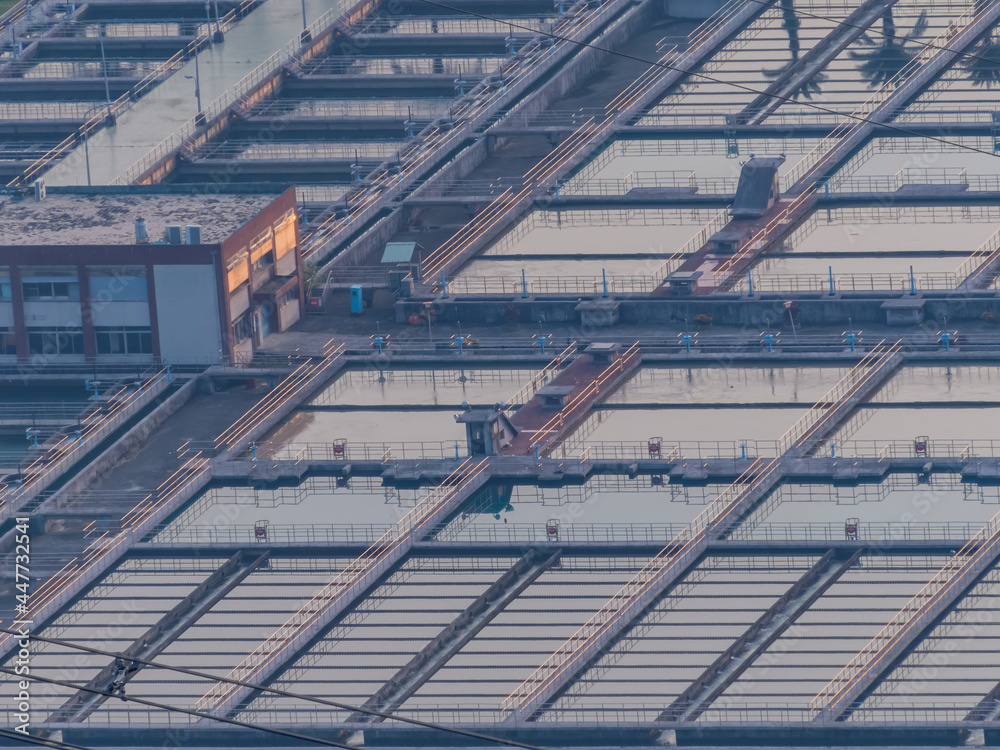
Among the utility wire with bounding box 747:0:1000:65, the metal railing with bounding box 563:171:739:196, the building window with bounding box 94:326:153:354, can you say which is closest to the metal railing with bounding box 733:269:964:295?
the metal railing with bounding box 563:171:739:196

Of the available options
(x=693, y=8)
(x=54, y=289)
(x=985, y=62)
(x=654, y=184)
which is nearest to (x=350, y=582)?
(x=54, y=289)

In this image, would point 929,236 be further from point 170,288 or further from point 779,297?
point 170,288

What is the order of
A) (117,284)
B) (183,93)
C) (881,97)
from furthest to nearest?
1. (183,93)
2. (881,97)
3. (117,284)

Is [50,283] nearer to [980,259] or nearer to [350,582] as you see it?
[350,582]

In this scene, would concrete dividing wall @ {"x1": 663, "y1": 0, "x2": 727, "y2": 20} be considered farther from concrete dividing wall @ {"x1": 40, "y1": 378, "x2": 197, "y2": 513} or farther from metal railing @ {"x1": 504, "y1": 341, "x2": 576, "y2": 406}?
concrete dividing wall @ {"x1": 40, "y1": 378, "x2": 197, "y2": 513}

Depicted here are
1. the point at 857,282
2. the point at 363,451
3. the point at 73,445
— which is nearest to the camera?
the point at 363,451

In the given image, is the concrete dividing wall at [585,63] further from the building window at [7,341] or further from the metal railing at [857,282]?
the building window at [7,341]
